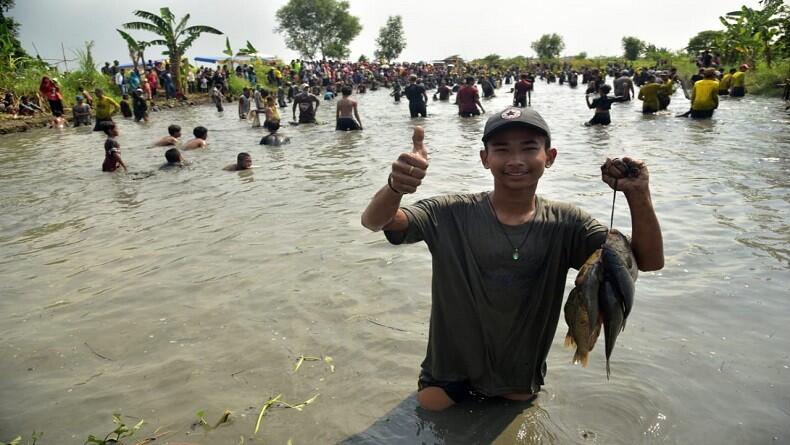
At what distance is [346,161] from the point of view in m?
11.1

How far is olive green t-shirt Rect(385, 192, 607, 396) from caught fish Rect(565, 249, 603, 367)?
383mm

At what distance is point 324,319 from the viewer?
417cm

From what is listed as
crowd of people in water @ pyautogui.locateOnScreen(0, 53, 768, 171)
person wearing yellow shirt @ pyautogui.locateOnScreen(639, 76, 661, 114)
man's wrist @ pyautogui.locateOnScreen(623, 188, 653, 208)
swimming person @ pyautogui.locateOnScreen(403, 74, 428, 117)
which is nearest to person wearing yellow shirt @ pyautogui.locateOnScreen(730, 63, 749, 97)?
crowd of people in water @ pyautogui.locateOnScreen(0, 53, 768, 171)

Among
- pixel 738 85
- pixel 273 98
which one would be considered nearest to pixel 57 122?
pixel 273 98

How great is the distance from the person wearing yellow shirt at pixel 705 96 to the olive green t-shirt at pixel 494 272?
46.6 ft

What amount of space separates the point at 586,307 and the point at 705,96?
49.3ft

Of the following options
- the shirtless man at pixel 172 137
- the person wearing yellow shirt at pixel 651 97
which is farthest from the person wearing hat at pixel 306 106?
the person wearing yellow shirt at pixel 651 97

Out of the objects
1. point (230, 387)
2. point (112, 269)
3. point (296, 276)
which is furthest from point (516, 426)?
point (112, 269)

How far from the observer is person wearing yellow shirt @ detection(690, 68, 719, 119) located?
46.1 ft

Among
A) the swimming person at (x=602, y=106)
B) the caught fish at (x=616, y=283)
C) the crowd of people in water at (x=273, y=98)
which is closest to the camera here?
the caught fish at (x=616, y=283)

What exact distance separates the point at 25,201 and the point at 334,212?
218 inches

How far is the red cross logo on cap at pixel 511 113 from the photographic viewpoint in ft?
7.46

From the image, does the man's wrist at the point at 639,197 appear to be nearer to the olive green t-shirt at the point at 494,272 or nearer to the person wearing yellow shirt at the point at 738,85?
the olive green t-shirt at the point at 494,272

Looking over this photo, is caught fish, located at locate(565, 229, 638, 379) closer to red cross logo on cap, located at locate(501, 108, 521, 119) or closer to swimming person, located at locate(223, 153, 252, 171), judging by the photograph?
red cross logo on cap, located at locate(501, 108, 521, 119)
